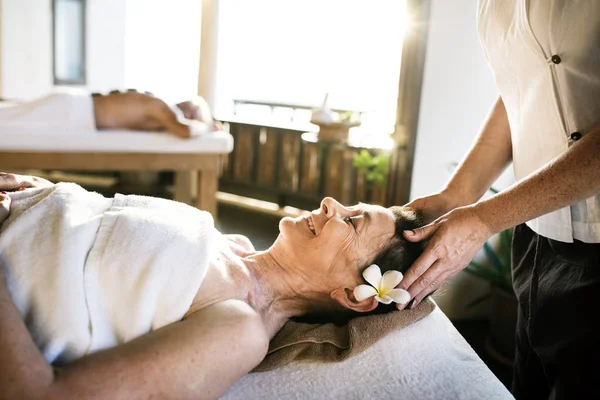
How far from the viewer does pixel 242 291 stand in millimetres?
1252

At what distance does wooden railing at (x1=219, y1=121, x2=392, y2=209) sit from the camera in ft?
16.0

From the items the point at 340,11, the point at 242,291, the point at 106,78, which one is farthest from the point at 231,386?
the point at 106,78

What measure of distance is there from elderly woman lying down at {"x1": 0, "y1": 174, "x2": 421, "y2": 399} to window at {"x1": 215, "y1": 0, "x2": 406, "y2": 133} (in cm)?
377

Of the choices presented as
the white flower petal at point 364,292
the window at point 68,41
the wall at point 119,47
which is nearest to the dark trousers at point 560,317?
the white flower petal at point 364,292

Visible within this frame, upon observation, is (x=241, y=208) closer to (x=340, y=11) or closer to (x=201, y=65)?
(x=201, y=65)

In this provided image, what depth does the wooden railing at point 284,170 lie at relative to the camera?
487 cm

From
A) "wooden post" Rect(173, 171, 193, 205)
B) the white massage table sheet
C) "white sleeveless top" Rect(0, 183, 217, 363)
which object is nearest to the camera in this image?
"white sleeveless top" Rect(0, 183, 217, 363)

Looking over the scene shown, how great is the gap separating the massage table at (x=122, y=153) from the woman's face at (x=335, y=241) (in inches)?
72.4

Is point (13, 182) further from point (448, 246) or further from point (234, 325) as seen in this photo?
point (448, 246)

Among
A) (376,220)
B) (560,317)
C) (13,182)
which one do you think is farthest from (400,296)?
(13,182)

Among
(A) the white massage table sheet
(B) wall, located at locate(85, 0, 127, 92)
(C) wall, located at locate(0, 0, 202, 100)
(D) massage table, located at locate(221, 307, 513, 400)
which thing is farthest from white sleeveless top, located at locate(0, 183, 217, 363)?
(B) wall, located at locate(85, 0, 127, 92)

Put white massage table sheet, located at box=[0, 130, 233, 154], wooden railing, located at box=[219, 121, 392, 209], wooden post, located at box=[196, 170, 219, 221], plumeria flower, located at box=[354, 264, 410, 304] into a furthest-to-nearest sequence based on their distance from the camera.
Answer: wooden railing, located at box=[219, 121, 392, 209]
wooden post, located at box=[196, 170, 219, 221]
white massage table sheet, located at box=[0, 130, 233, 154]
plumeria flower, located at box=[354, 264, 410, 304]

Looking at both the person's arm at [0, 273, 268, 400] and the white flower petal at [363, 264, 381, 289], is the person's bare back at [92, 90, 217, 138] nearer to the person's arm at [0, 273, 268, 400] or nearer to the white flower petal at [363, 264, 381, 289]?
the white flower petal at [363, 264, 381, 289]

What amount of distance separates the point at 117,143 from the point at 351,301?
206 centimetres
